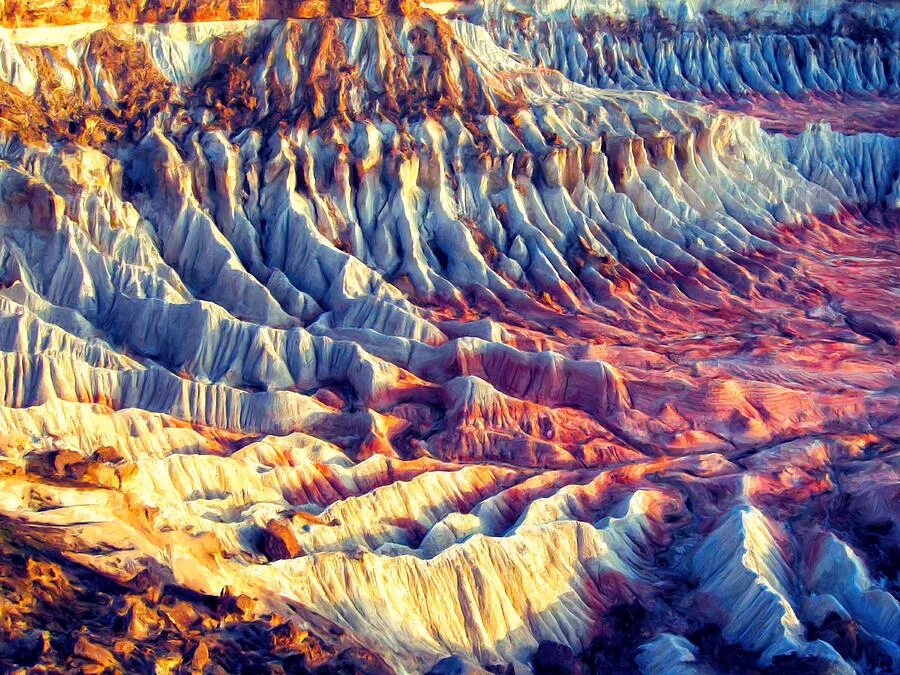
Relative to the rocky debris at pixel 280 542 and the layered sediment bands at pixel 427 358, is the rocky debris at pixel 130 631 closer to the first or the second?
the layered sediment bands at pixel 427 358

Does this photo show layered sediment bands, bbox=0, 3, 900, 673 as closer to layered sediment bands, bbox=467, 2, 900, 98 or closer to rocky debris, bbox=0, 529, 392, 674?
rocky debris, bbox=0, 529, 392, 674

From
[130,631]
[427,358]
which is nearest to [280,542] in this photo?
[130,631]

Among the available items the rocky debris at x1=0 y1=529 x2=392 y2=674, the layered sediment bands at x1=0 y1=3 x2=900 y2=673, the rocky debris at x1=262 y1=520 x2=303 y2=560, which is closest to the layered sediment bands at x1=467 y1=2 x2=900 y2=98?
the layered sediment bands at x1=0 y1=3 x2=900 y2=673

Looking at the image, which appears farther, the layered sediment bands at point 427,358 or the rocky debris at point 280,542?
the rocky debris at point 280,542

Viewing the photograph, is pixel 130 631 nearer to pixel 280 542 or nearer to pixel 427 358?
pixel 280 542

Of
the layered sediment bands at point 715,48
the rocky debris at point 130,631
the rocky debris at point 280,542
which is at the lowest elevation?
the rocky debris at point 280,542

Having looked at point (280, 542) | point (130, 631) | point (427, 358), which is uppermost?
point (130, 631)

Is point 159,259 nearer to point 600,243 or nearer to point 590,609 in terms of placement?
point 600,243

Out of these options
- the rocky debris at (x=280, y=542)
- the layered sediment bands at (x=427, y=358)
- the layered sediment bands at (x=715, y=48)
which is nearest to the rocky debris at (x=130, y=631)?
the layered sediment bands at (x=427, y=358)
